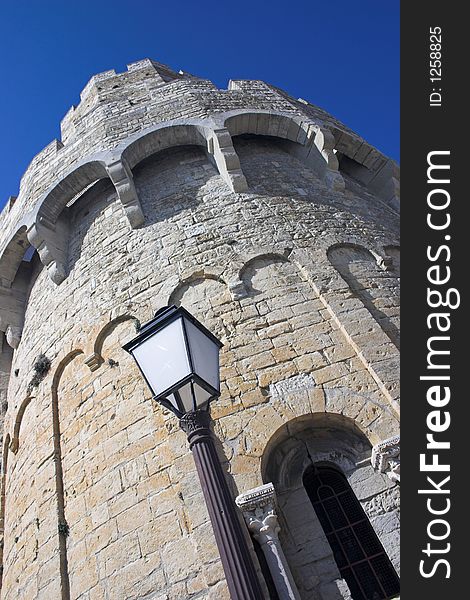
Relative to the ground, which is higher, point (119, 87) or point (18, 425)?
point (119, 87)

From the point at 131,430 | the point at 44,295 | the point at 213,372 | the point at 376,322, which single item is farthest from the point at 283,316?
the point at 44,295

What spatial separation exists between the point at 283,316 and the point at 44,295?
4346 mm

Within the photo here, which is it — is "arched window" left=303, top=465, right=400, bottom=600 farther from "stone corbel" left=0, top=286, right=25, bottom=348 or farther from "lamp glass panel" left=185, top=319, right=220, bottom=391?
"stone corbel" left=0, top=286, right=25, bottom=348

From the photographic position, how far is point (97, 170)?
857 centimetres

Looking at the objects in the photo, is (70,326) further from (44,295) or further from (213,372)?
(213,372)

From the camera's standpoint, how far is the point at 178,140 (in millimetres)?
8836

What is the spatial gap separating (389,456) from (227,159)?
5133mm

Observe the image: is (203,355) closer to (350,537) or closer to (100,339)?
(350,537)

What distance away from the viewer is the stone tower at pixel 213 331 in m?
4.63

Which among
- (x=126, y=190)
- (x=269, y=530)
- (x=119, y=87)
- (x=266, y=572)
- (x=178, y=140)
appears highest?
(x=119, y=87)

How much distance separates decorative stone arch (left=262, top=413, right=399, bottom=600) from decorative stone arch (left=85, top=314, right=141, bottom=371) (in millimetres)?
2426

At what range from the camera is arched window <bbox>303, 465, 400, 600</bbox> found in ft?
14.2

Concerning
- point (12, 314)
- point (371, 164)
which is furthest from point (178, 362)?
point (371, 164)

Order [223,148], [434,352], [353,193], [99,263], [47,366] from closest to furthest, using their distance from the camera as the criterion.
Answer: [434,352]
[47,366]
[99,263]
[223,148]
[353,193]
